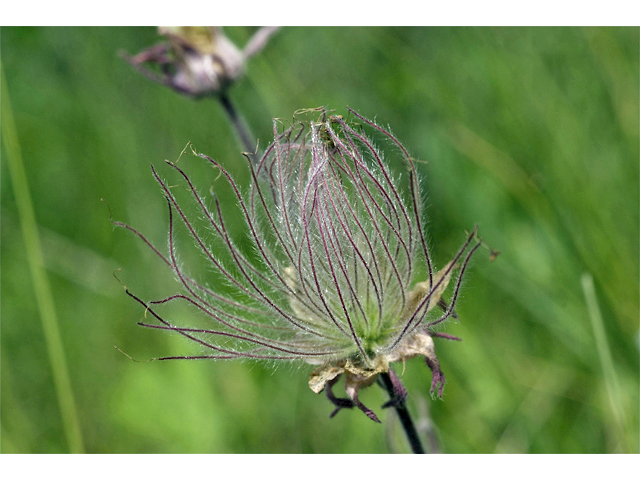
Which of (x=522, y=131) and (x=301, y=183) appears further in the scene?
(x=522, y=131)

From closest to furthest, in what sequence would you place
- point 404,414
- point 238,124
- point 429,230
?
point 404,414, point 238,124, point 429,230

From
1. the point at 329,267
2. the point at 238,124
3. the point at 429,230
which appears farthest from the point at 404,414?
the point at 429,230

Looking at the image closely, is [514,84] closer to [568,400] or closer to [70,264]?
[568,400]

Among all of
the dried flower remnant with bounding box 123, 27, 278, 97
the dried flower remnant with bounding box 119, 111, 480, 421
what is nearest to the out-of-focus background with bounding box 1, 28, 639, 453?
the dried flower remnant with bounding box 123, 27, 278, 97

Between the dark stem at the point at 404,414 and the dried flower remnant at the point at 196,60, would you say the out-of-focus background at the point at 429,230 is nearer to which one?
the dried flower remnant at the point at 196,60

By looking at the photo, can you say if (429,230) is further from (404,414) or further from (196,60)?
(404,414)

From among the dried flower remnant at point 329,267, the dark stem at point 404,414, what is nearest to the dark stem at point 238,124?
the dried flower remnant at point 329,267

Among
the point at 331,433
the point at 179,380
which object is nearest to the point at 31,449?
the point at 179,380
